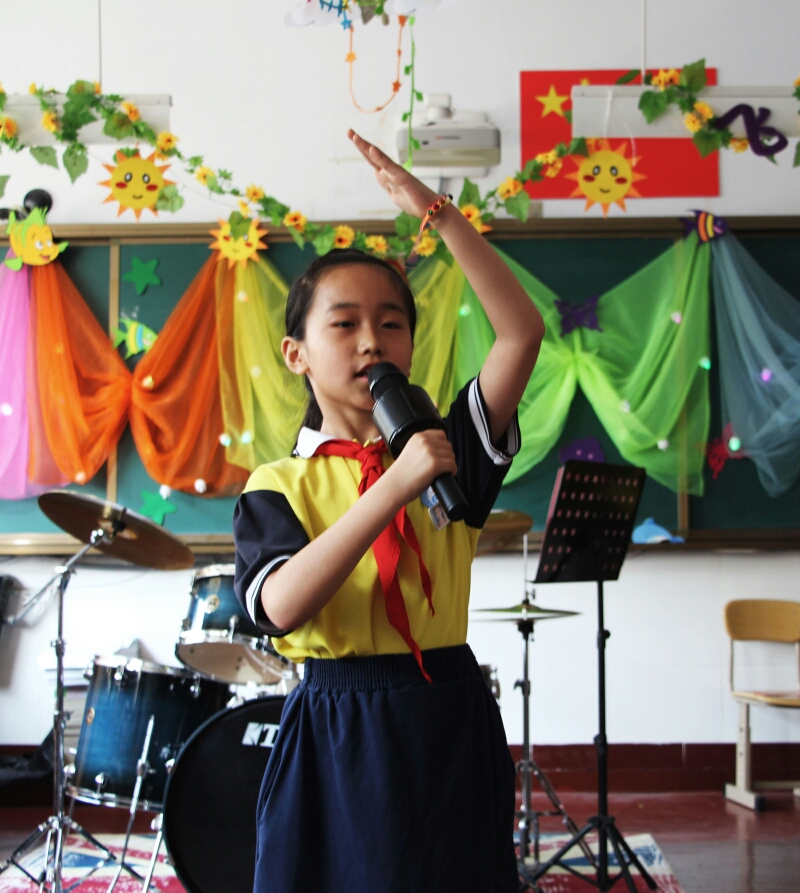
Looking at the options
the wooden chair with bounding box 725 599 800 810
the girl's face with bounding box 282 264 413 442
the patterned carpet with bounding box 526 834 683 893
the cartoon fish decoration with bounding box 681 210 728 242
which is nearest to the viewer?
the girl's face with bounding box 282 264 413 442

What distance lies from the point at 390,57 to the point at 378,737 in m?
3.49

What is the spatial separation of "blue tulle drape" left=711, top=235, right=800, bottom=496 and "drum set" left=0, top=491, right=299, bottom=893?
82.6 inches

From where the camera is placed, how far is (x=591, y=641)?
3.62m

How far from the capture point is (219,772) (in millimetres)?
2277

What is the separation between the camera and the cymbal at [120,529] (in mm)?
2432

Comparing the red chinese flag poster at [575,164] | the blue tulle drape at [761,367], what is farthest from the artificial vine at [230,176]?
the blue tulle drape at [761,367]

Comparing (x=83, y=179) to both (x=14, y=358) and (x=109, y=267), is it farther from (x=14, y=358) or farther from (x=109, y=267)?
(x=14, y=358)

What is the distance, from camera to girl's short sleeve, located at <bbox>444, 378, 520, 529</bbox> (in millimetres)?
1033

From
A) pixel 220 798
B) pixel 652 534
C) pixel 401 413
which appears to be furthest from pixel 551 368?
pixel 401 413

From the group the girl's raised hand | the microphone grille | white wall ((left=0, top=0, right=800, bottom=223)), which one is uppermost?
white wall ((left=0, top=0, right=800, bottom=223))

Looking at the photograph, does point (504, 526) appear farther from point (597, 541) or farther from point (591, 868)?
point (591, 868)

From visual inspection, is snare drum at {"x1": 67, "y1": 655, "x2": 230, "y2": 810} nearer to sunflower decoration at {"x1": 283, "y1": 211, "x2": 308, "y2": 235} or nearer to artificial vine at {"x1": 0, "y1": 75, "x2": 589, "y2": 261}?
artificial vine at {"x1": 0, "y1": 75, "x2": 589, "y2": 261}

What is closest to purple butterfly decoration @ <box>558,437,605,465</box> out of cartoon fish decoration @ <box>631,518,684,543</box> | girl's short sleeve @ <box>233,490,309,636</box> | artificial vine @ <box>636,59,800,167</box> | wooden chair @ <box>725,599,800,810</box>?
cartoon fish decoration @ <box>631,518,684,543</box>

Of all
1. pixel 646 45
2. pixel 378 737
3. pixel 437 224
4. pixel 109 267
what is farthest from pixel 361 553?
pixel 646 45
